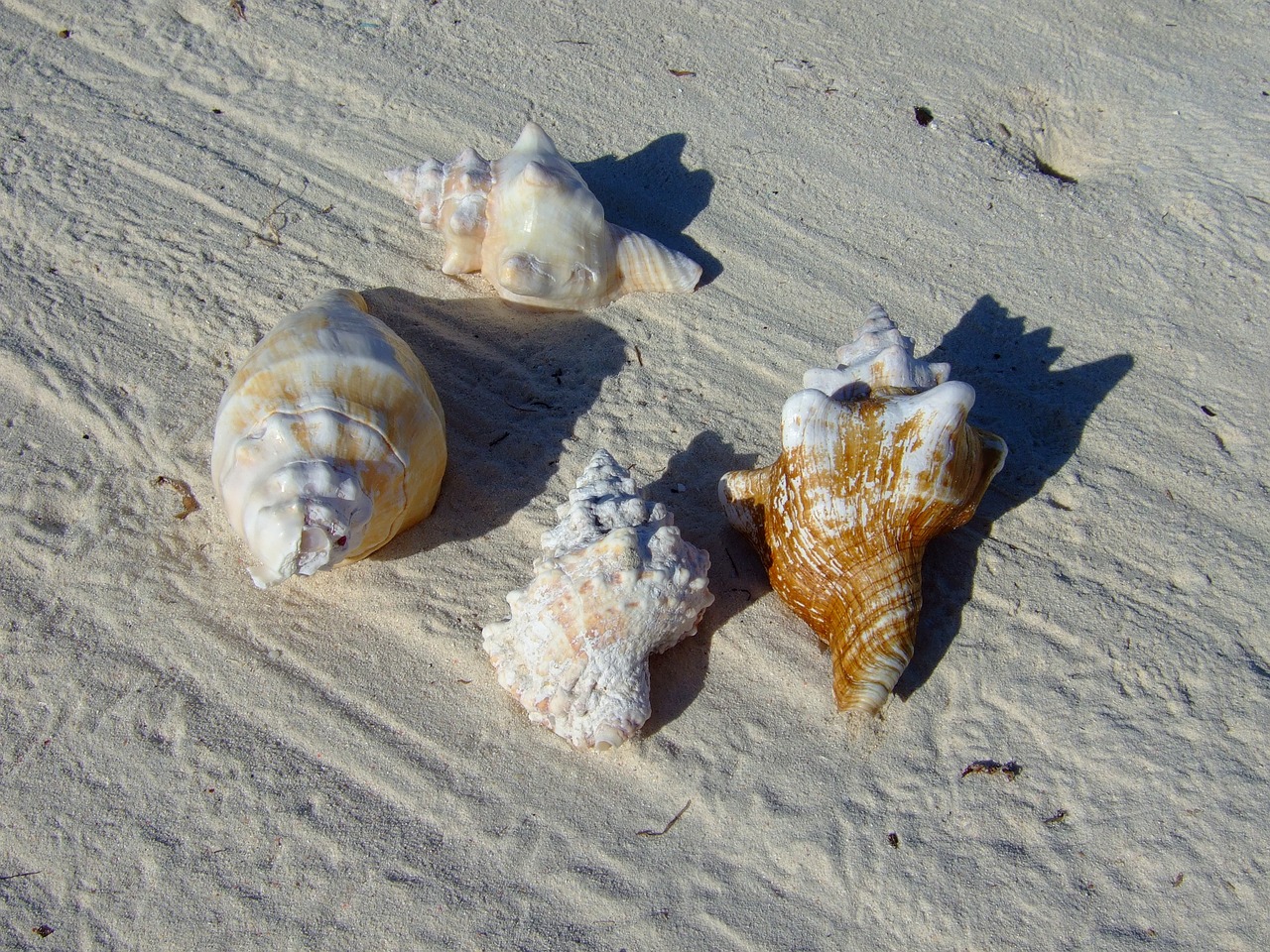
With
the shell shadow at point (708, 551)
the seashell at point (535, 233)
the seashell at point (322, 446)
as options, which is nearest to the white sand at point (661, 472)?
the shell shadow at point (708, 551)

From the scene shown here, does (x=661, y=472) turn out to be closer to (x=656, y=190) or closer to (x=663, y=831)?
(x=663, y=831)

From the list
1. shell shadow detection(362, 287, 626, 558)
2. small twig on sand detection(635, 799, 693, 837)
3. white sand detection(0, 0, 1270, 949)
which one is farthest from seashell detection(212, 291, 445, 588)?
small twig on sand detection(635, 799, 693, 837)

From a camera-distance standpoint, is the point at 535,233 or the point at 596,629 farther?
the point at 535,233

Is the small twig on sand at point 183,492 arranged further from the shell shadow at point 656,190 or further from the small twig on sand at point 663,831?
the shell shadow at point 656,190

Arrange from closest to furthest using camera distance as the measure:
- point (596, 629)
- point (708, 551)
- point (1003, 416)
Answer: point (596, 629) < point (708, 551) < point (1003, 416)

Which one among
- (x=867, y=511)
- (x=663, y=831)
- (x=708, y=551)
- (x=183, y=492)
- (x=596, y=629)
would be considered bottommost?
A: (x=183, y=492)

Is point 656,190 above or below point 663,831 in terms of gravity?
above

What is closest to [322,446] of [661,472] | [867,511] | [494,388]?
[494,388]
